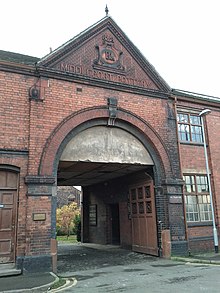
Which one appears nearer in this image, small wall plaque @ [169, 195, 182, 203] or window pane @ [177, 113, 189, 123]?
small wall plaque @ [169, 195, 182, 203]

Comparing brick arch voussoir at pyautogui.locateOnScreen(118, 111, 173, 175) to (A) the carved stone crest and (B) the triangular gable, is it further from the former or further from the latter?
(A) the carved stone crest

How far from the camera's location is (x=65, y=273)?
945 cm

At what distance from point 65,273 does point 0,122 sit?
5.36 metres

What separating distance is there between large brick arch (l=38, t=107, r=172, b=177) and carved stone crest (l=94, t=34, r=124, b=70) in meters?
2.00

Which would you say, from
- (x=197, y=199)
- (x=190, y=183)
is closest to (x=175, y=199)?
(x=190, y=183)

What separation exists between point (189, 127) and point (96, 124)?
495cm

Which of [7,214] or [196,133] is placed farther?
[196,133]

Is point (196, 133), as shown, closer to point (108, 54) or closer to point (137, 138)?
point (137, 138)

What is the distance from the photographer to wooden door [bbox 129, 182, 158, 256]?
12.4 metres

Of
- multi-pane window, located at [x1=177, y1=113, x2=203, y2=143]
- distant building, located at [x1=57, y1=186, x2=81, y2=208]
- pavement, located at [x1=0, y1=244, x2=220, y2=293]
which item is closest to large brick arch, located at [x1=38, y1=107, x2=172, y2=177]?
multi-pane window, located at [x1=177, y1=113, x2=203, y2=143]

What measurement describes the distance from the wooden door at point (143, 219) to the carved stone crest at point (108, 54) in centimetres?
533

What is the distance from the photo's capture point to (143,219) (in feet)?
43.4

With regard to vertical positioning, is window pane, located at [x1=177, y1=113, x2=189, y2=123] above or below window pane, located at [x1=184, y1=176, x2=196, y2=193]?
above

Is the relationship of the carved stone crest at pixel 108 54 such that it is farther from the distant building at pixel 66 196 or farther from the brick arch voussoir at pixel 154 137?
the distant building at pixel 66 196
